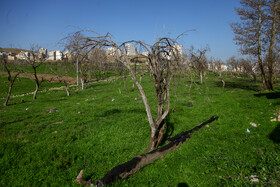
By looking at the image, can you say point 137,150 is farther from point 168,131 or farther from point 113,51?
point 113,51

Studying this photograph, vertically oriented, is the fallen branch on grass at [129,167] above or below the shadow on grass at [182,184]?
above

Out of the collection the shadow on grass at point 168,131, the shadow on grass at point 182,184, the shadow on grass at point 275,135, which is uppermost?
the shadow on grass at point 275,135

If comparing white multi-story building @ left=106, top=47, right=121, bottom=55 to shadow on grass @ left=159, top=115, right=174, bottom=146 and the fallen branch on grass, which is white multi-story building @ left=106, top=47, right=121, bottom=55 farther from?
shadow on grass @ left=159, top=115, right=174, bottom=146

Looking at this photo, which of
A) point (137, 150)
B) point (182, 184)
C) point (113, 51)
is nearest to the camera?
point (182, 184)

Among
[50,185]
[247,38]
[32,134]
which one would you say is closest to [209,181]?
[50,185]

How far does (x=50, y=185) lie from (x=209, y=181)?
4.30 metres

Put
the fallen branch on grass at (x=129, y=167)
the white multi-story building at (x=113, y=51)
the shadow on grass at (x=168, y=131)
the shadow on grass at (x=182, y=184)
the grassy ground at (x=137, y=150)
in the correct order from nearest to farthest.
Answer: the fallen branch on grass at (x=129, y=167), the shadow on grass at (x=182, y=184), the grassy ground at (x=137, y=150), the white multi-story building at (x=113, y=51), the shadow on grass at (x=168, y=131)

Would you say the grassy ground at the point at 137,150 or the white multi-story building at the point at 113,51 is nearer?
the grassy ground at the point at 137,150

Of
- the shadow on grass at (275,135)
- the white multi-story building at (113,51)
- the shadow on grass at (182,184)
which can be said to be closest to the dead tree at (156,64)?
the white multi-story building at (113,51)

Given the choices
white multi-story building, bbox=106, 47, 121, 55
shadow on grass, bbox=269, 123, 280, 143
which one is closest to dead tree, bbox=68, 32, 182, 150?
white multi-story building, bbox=106, 47, 121, 55

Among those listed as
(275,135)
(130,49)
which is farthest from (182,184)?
(275,135)

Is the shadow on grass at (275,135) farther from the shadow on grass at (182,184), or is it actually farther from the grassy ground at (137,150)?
the shadow on grass at (182,184)

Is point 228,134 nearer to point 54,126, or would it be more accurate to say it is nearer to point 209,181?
point 209,181

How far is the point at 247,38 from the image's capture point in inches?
760
